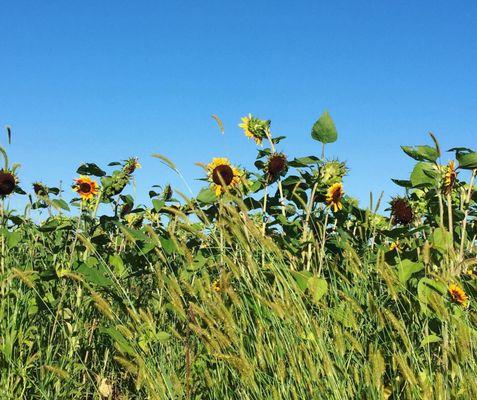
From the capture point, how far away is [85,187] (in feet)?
10.6

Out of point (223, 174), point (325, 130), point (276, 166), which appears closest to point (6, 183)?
point (223, 174)

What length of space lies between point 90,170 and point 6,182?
1.34ft

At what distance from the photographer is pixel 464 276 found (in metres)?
3.07

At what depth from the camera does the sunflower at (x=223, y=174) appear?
312cm

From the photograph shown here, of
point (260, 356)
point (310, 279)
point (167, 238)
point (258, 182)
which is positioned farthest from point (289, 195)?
point (260, 356)

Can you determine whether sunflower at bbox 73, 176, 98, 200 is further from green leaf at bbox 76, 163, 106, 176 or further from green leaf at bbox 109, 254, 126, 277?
green leaf at bbox 109, 254, 126, 277

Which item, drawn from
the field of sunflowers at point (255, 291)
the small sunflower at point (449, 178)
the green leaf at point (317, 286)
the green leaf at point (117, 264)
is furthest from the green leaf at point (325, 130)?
the green leaf at point (117, 264)

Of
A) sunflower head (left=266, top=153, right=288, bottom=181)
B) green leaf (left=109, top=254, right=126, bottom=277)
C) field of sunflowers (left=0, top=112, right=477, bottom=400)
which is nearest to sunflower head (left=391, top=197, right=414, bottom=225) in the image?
field of sunflowers (left=0, top=112, right=477, bottom=400)

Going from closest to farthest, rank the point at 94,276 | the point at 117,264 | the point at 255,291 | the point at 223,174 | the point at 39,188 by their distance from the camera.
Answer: the point at 255,291, the point at 94,276, the point at 117,264, the point at 223,174, the point at 39,188

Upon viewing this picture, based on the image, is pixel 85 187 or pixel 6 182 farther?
pixel 85 187

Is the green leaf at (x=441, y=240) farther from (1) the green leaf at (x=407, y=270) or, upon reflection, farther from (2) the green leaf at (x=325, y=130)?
(2) the green leaf at (x=325, y=130)

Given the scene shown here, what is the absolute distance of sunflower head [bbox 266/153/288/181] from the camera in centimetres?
316

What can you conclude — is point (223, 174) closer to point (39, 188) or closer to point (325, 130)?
point (325, 130)

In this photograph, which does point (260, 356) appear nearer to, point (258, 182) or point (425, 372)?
point (425, 372)
